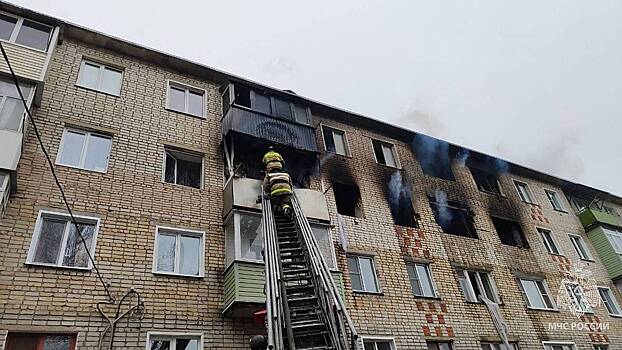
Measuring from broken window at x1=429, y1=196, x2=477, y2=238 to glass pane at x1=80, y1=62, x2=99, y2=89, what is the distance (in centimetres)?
1203

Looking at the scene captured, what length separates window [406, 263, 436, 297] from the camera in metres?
12.9

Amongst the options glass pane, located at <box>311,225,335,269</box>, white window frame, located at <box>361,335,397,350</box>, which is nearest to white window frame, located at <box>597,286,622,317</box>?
white window frame, located at <box>361,335,397,350</box>

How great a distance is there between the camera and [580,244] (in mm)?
19531

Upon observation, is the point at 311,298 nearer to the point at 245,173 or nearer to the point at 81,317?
the point at 81,317

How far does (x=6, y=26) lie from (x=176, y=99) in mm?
4596

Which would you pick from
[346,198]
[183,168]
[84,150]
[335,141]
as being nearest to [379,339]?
[346,198]

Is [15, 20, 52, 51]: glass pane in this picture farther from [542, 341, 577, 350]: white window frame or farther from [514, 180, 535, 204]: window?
[514, 180, 535, 204]: window

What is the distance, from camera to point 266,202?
8453 millimetres

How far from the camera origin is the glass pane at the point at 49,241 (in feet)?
27.5

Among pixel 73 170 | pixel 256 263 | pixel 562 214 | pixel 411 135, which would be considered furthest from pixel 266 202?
pixel 562 214

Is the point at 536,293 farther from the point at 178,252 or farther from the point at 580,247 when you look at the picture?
the point at 178,252

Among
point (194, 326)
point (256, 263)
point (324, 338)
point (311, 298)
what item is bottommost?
point (324, 338)

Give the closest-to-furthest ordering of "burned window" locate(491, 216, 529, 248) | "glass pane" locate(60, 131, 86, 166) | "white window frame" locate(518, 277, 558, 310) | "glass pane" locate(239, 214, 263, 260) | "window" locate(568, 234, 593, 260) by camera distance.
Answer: "glass pane" locate(60, 131, 86, 166)
"glass pane" locate(239, 214, 263, 260)
"white window frame" locate(518, 277, 558, 310)
"burned window" locate(491, 216, 529, 248)
"window" locate(568, 234, 593, 260)

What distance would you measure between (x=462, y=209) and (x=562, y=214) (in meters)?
7.08
